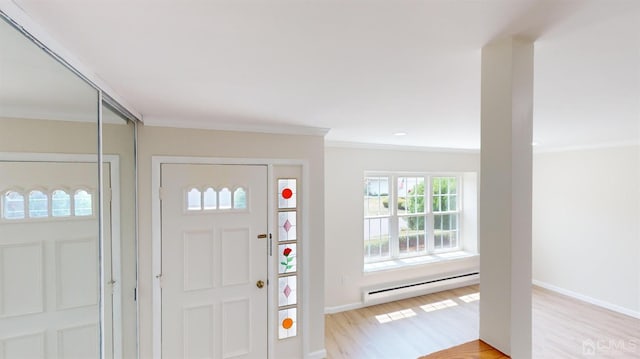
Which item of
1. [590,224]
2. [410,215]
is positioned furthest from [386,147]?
[590,224]

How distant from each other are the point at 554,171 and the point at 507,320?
4824mm

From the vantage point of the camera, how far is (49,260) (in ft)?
4.00

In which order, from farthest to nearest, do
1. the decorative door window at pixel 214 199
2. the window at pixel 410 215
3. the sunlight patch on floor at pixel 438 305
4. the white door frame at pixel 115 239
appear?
the window at pixel 410 215, the sunlight patch on floor at pixel 438 305, the decorative door window at pixel 214 199, the white door frame at pixel 115 239

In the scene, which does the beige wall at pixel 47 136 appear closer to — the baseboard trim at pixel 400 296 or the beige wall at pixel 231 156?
the beige wall at pixel 231 156

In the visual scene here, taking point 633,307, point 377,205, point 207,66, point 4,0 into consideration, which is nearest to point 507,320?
point 207,66

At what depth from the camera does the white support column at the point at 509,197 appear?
2.89 ft

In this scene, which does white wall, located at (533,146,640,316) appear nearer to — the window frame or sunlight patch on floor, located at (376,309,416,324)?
the window frame

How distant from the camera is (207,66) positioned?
3.78 ft

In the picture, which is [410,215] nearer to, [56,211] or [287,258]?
[287,258]

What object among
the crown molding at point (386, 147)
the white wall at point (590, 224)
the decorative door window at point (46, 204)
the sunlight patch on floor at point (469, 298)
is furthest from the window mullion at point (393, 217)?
the decorative door window at point (46, 204)

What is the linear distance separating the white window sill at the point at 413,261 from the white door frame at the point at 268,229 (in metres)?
1.57

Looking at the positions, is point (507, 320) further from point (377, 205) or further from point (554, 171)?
point (554, 171)

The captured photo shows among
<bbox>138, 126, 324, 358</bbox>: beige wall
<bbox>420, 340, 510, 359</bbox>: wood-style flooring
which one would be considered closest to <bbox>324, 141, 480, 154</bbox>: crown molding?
<bbox>138, 126, 324, 358</bbox>: beige wall

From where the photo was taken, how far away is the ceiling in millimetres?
755
